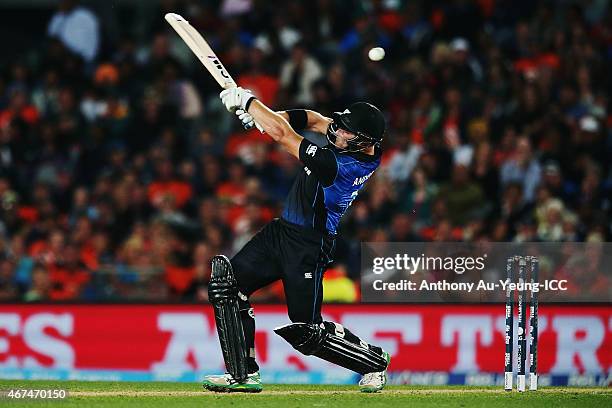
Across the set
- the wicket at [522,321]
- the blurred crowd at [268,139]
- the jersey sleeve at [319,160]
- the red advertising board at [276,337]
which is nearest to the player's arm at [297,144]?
the jersey sleeve at [319,160]

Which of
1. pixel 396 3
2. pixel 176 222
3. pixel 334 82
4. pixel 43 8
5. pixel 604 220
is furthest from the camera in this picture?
pixel 43 8

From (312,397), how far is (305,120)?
211cm

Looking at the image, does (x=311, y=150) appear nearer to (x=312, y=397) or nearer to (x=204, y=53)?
(x=204, y=53)

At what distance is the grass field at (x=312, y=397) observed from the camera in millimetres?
9562

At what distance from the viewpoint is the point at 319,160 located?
30.6ft

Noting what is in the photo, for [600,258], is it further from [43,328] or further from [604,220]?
[43,328]

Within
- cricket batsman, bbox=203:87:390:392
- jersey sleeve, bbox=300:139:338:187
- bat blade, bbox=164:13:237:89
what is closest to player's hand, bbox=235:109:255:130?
cricket batsman, bbox=203:87:390:392

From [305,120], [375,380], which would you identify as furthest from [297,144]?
[375,380]

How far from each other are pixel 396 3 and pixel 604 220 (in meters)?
5.33

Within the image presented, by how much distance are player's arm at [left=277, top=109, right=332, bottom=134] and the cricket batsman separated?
16 centimetres

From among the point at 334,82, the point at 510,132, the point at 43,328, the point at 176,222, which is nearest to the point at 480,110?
the point at 510,132

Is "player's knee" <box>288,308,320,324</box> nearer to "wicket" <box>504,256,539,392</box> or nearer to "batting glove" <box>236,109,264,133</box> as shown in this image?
"batting glove" <box>236,109,264,133</box>

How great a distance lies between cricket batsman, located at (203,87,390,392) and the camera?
9.62m

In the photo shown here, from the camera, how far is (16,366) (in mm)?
11938
